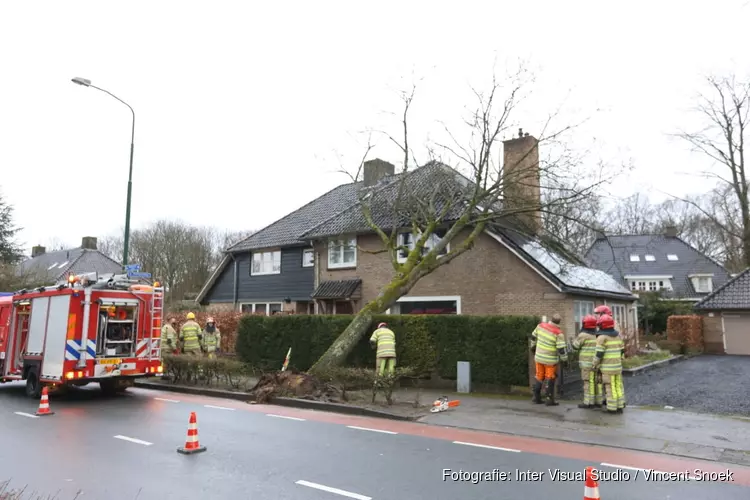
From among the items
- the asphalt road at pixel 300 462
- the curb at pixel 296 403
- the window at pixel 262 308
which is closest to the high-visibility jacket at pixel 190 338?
the curb at pixel 296 403

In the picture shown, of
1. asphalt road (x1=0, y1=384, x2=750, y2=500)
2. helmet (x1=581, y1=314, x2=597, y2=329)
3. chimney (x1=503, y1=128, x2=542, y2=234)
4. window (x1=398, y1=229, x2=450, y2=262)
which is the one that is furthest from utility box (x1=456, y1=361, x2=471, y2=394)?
window (x1=398, y1=229, x2=450, y2=262)

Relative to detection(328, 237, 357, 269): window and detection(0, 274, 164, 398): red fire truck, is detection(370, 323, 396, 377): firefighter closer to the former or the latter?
detection(0, 274, 164, 398): red fire truck

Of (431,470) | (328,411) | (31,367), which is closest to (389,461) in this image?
(431,470)

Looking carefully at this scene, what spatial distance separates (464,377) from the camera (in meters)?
13.6

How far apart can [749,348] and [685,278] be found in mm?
11718

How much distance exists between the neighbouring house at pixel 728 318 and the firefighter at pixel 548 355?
22.3m

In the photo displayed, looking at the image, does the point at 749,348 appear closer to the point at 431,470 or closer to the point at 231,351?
the point at 231,351

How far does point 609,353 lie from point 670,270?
3478cm

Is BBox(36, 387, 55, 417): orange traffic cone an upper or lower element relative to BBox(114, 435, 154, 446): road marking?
upper

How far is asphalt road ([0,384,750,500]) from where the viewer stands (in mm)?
5922

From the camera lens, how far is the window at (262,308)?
26.3 metres

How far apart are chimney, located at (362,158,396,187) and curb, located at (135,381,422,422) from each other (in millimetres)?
11879

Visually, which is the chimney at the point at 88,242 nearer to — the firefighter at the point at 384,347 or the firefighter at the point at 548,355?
the firefighter at the point at 384,347

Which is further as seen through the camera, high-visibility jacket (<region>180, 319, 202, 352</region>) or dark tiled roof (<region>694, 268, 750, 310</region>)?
dark tiled roof (<region>694, 268, 750, 310</region>)
